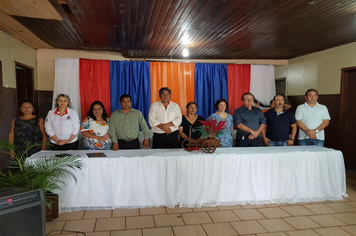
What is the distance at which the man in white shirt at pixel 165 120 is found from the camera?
3562 millimetres

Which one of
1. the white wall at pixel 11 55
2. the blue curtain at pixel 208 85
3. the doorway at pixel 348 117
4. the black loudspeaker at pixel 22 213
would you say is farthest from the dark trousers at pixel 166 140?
the doorway at pixel 348 117

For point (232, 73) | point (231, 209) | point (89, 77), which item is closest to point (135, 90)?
point (89, 77)

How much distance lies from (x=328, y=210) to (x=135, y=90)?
12.4 ft

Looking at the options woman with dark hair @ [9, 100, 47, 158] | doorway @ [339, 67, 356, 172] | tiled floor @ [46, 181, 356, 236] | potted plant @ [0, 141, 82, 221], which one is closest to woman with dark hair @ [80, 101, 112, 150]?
woman with dark hair @ [9, 100, 47, 158]

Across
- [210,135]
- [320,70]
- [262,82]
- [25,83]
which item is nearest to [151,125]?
[210,135]

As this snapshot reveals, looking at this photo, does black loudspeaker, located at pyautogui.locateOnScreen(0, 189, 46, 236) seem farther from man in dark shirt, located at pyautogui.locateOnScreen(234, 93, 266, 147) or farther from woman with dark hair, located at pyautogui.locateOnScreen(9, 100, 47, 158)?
man in dark shirt, located at pyautogui.locateOnScreen(234, 93, 266, 147)

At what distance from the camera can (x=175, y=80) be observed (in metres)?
5.27

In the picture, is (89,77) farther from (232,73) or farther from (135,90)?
(232,73)

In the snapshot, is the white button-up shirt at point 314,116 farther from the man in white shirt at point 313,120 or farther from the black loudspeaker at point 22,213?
the black loudspeaker at point 22,213

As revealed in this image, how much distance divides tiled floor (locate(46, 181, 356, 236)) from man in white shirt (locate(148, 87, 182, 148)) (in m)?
1.06

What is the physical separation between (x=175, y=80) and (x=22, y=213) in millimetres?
4053

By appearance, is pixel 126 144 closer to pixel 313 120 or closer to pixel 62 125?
pixel 62 125

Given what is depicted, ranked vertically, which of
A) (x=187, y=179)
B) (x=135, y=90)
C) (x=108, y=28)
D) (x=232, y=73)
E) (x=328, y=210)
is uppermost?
(x=108, y=28)

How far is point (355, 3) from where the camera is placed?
2.62 meters
